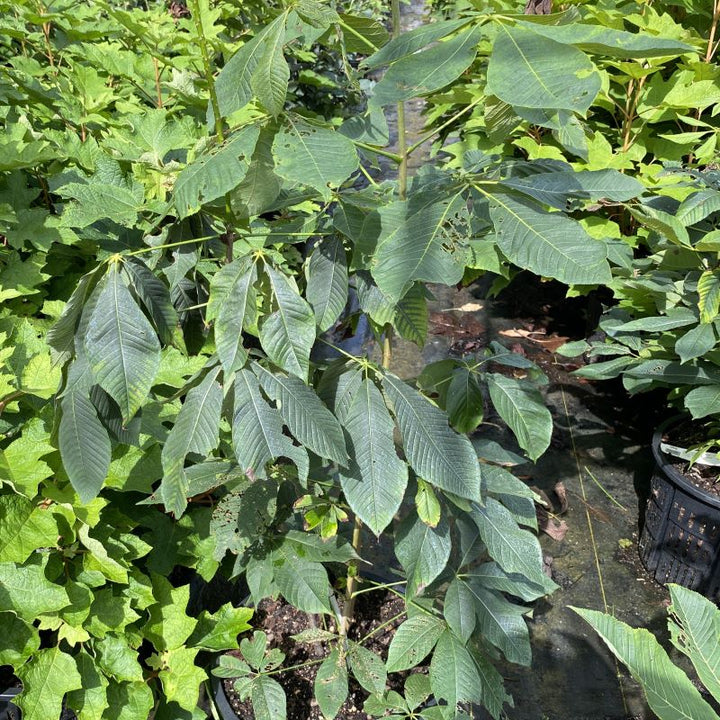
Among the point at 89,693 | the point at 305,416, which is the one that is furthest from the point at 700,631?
the point at 89,693

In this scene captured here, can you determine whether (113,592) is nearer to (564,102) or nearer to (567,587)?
(564,102)

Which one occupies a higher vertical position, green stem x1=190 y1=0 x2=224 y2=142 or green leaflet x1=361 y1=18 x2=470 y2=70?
green leaflet x1=361 y1=18 x2=470 y2=70

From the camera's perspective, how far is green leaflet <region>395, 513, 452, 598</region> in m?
1.18

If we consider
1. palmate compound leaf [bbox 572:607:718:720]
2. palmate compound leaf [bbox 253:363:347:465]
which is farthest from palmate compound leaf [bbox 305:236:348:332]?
palmate compound leaf [bbox 572:607:718:720]

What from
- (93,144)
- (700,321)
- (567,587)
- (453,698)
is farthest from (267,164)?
(567,587)

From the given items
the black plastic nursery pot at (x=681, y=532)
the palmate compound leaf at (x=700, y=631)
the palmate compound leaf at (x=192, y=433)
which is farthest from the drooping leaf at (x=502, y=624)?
the black plastic nursery pot at (x=681, y=532)

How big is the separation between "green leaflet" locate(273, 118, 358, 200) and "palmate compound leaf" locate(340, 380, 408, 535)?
369 mm

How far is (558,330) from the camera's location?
395 cm

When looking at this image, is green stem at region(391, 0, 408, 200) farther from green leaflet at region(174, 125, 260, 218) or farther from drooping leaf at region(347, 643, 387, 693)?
drooping leaf at region(347, 643, 387, 693)

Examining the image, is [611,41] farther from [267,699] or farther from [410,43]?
[267,699]

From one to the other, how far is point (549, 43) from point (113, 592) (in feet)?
4.44

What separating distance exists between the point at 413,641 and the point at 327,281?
2.22 feet

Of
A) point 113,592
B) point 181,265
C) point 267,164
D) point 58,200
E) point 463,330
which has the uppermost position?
point 267,164

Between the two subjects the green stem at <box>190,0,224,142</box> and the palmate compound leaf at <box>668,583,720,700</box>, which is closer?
the palmate compound leaf at <box>668,583,720,700</box>
